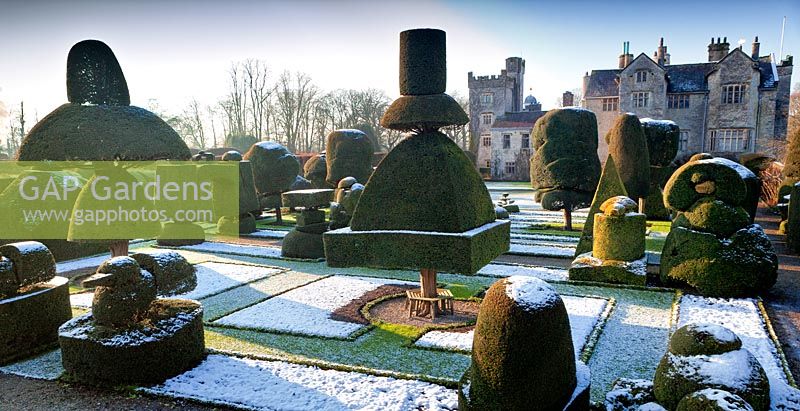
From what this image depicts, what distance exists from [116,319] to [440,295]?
5791 millimetres

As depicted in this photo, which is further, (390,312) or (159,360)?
(390,312)

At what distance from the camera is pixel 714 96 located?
133ft

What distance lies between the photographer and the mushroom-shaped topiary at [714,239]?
11.1 meters

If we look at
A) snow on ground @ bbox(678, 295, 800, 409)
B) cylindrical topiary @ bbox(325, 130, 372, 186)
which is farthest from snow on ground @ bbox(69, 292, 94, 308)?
cylindrical topiary @ bbox(325, 130, 372, 186)

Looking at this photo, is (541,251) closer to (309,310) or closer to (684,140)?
(309,310)

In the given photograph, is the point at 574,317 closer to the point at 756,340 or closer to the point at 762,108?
the point at 756,340

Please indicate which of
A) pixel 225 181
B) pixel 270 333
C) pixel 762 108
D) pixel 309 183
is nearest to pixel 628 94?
pixel 762 108

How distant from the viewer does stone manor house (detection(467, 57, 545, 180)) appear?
51438 millimetres

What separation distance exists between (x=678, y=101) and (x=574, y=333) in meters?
40.4

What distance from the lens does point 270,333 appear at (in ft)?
31.2

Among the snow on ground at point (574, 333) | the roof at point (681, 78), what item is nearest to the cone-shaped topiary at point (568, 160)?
the snow on ground at point (574, 333)

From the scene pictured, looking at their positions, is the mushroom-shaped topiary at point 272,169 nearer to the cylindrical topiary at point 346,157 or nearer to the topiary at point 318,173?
the cylindrical topiary at point 346,157

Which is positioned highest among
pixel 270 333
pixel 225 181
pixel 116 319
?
pixel 225 181

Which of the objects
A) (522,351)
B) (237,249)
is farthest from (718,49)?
(522,351)
